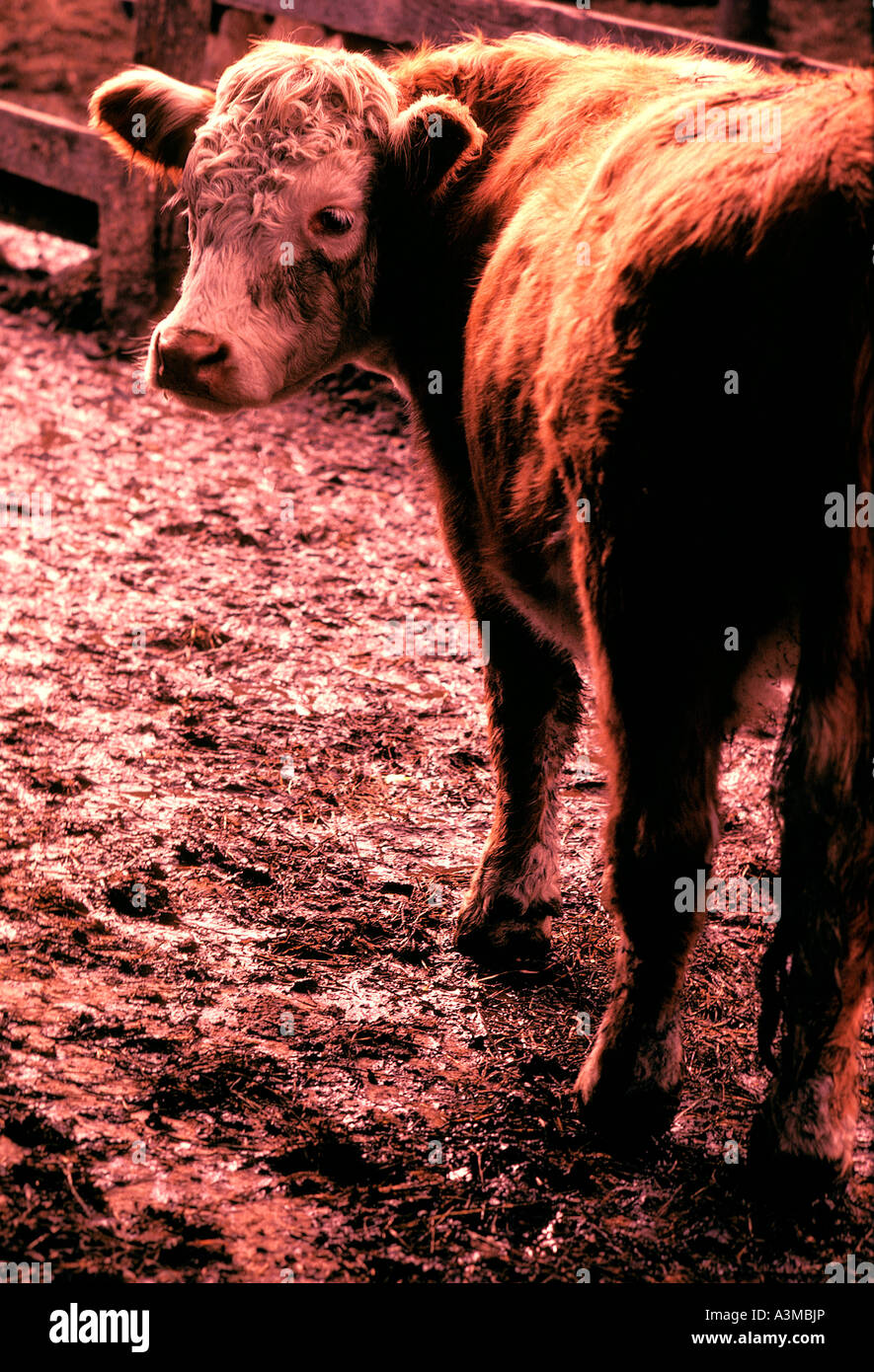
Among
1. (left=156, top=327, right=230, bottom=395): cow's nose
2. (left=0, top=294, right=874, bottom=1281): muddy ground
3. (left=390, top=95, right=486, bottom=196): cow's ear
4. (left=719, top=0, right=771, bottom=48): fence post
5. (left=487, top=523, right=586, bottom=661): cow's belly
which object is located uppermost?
(left=719, top=0, right=771, bottom=48): fence post

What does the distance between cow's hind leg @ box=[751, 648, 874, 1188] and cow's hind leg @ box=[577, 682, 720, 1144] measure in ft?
0.51

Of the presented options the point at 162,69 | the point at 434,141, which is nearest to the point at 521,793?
the point at 434,141

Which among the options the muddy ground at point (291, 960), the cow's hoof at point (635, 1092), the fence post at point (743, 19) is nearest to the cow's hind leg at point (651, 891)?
the cow's hoof at point (635, 1092)

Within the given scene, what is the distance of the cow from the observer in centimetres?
180

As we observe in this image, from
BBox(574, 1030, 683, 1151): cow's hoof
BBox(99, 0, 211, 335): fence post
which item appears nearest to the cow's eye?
BBox(574, 1030, 683, 1151): cow's hoof

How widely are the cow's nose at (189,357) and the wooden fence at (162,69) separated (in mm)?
3316

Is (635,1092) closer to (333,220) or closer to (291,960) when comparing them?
(291,960)

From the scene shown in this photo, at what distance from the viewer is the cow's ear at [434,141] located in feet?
9.06

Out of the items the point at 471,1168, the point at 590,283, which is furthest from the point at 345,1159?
the point at 590,283

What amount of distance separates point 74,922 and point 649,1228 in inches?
57.0

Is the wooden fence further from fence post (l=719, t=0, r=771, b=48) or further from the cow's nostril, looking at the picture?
the cow's nostril

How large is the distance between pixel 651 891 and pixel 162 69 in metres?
A: 5.47

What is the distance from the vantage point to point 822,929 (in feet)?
6.79

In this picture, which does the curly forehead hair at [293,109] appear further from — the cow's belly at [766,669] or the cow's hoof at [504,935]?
the cow's hoof at [504,935]
